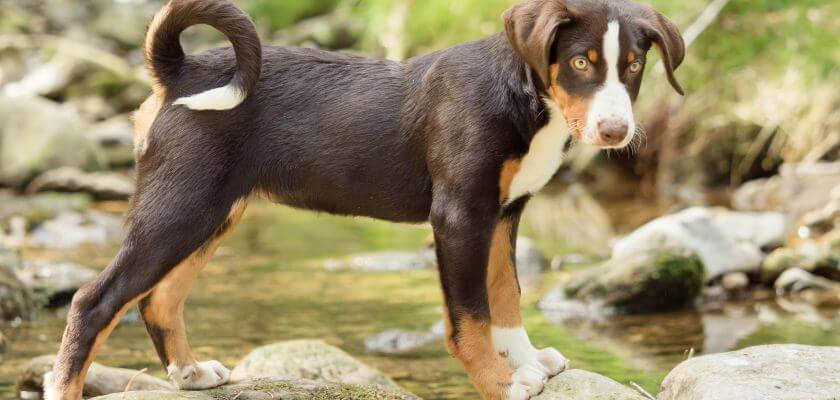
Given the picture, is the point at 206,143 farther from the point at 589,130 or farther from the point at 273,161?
the point at 589,130

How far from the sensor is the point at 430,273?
12195mm

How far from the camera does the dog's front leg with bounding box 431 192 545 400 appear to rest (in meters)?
5.18

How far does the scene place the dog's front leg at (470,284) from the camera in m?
5.18

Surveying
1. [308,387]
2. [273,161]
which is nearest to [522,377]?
[308,387]

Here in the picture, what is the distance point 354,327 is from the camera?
31.8 feet

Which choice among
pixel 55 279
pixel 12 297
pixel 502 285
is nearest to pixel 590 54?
pixel 502 285

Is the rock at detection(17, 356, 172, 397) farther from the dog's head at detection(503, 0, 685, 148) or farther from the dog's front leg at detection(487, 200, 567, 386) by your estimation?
the dog's head at detection(503, 0, 685, 148)

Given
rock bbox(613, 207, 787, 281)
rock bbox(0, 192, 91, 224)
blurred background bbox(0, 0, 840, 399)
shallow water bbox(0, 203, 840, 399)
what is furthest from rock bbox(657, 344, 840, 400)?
rock bbox(0, 192, 91, 224)

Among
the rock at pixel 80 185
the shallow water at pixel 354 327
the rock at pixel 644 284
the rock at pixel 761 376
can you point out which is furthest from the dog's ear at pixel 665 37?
the rock at pixel 80 185

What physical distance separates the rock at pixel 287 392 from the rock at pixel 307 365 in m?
1.39

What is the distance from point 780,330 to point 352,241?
262 inches

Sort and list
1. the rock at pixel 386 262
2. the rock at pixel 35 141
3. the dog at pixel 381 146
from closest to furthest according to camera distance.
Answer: the dog at pixel 381 146 → the rock at pixel 386 262 → the rock at pixel 35 141

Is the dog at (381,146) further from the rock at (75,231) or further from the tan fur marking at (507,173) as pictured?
the rock at (75,231)

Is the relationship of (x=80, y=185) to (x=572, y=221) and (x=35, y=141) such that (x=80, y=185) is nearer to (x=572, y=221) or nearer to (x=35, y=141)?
(x=35, y=141)
